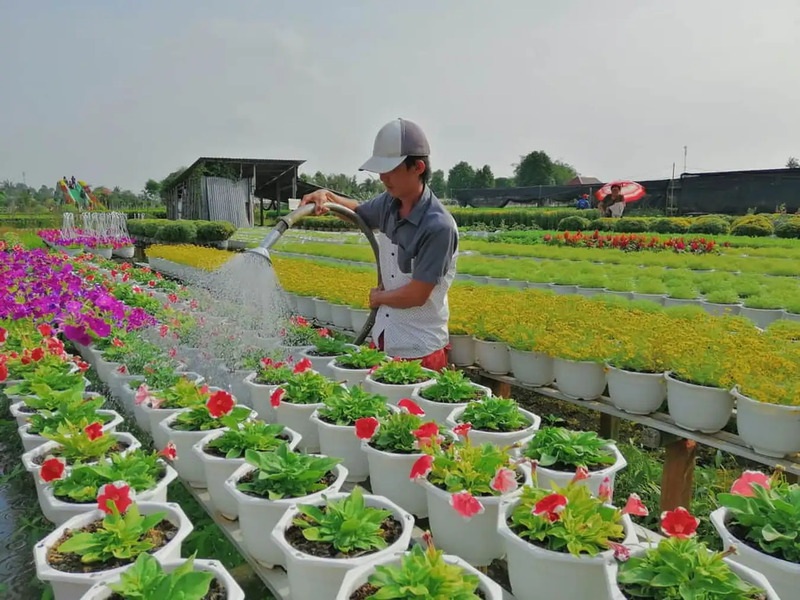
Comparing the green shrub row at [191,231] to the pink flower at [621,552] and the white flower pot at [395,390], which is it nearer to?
the white flower pot at [395,390]

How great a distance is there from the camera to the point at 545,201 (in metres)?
34.9

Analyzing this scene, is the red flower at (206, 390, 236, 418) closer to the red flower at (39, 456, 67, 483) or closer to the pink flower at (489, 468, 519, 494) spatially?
the red flower at (39, 456, 67, 483)

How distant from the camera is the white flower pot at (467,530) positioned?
162 centimetres

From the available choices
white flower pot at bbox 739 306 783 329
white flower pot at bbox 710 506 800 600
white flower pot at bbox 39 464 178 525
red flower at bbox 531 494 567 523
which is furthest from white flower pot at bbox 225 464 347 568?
white flower pot at bbox 739 306 783 329

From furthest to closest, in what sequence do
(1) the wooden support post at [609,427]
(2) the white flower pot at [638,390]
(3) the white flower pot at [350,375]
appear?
(1) the wooden support post at [609,427], (3) the white flower pot at [350,375], (2) the white flower pot at [638,390]

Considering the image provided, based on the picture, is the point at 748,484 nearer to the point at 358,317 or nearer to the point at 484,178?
the point at 358,317

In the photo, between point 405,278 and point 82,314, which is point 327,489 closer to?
point 405,278

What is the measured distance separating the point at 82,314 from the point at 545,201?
33.4m

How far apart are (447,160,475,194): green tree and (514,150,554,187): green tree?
6.37 meters

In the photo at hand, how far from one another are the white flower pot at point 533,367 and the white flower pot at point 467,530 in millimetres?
1569

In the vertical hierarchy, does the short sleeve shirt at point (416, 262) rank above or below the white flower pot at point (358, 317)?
above

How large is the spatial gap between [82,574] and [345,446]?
38.6 inches

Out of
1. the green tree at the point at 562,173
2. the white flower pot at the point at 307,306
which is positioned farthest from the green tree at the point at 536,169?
the white flower pot at the point at 307,306

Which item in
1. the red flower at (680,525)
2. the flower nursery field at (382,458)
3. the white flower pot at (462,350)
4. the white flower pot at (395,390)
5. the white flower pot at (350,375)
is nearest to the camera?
the red flower at (680,525)
